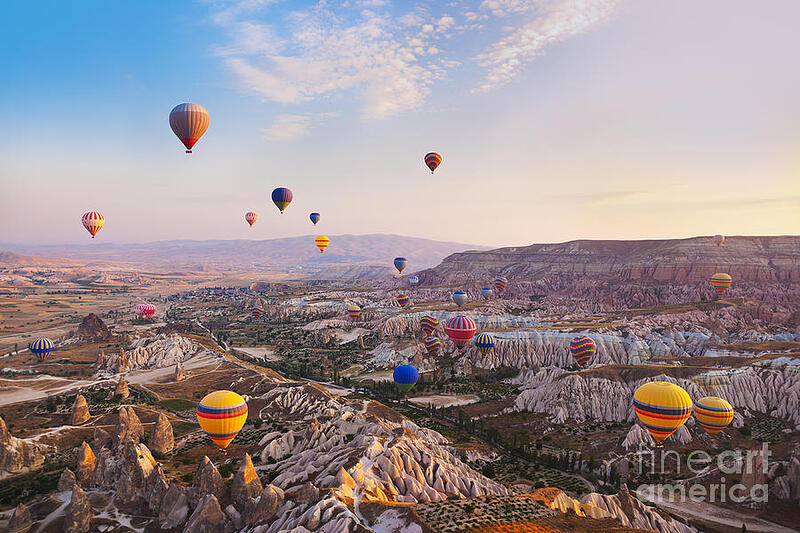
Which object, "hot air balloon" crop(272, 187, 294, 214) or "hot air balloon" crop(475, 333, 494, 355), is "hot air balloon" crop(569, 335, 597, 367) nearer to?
"hot air balloon" crop(475, 333, 494, 355)

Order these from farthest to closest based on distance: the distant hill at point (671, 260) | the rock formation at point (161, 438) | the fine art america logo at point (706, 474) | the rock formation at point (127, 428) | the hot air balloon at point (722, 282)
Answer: the distant hill at point (671, 260), the hot air balloon at point (722, 282), the rock formation at point (161, 438), the rock formation at point (127, 428), the fine art america logo at point (706, 474)

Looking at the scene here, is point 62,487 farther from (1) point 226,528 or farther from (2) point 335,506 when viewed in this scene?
(2) point 335,506

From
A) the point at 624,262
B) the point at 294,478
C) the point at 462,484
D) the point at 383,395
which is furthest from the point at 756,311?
the point at 294,478

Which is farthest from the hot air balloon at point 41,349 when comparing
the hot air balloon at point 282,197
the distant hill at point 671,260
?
the distant hill at point 671,260

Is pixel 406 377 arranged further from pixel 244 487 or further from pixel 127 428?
pixel 244 487

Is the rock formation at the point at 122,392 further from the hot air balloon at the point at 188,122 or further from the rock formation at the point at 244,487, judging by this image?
the rock formation at the point at 244,487

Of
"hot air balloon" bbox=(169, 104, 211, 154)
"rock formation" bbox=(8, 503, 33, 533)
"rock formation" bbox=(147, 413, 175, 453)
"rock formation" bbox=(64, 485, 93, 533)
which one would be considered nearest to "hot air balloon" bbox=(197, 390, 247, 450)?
"rock formation" bbox=(64, 485, 93, 533)
